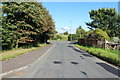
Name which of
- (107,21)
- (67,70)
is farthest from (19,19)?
(107,21)

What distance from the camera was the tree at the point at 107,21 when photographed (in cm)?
5780

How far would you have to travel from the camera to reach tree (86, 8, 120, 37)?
57.8 meters

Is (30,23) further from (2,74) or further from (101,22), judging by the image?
(101,22)

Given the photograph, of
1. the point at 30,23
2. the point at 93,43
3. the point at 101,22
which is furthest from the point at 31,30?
the point at 101,22

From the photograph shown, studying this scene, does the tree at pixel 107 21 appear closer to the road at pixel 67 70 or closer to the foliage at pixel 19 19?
the foliage at pixel 19 19

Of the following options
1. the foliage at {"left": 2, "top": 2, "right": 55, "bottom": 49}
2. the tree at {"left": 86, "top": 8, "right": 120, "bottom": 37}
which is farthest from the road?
the tree at {"left": 86, "top": 8, "right": 120, "bottom": 37}

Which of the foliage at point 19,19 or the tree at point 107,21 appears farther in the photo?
the tree at point 107,21

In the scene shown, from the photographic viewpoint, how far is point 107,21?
194 feet

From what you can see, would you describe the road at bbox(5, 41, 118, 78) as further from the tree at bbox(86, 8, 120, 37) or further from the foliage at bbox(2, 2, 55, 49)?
the tree at bbox(86, 8, 120, 37)

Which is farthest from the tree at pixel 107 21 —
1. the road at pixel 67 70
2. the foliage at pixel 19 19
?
the road at pixel 67 70

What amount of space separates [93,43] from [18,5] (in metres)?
17.9

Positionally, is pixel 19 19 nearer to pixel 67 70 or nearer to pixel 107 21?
pixel 67 70


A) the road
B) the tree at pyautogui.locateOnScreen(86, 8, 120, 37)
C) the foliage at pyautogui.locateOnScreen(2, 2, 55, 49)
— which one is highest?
the tree at pyautogui.locateOnScreen(86, 8, 120, 37)

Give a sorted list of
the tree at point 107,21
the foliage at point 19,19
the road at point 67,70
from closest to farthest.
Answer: the road at point 67,70 < the foliage at point 19,19 < the tree at point 107,21
